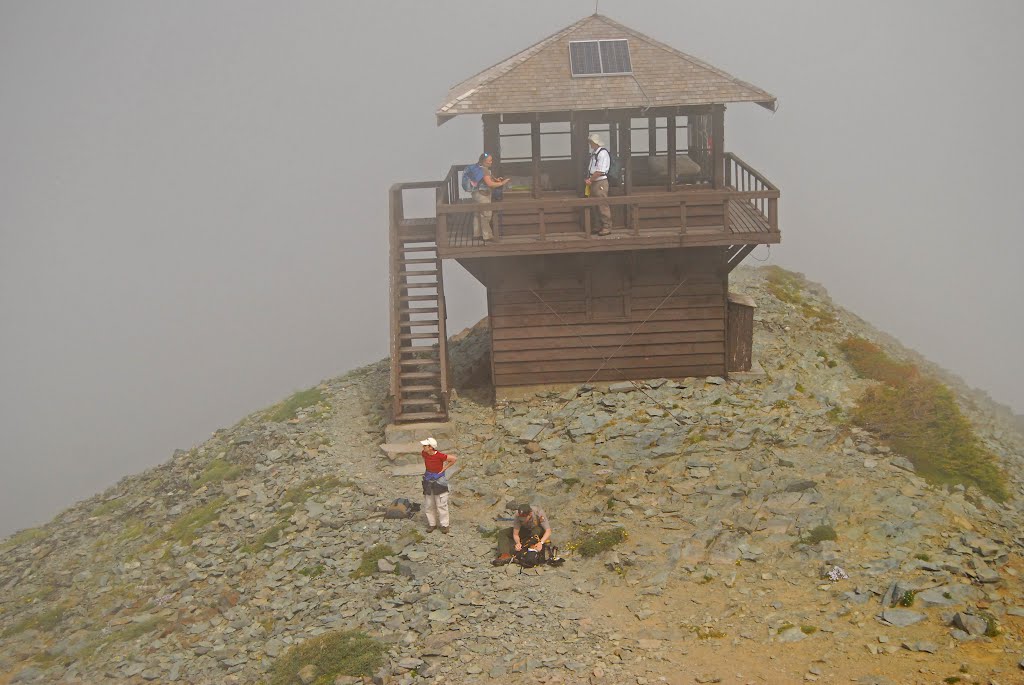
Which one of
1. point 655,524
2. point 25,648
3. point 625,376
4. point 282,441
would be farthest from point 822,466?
point 25,648

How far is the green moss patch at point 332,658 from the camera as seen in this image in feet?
53.8

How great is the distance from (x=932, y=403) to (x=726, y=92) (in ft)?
28.3

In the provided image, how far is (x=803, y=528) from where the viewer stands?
19266 millimetres

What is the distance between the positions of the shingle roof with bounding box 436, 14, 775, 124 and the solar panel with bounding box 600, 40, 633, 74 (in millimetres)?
173

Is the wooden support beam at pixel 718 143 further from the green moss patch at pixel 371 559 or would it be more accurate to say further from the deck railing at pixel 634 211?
the green moss patch at pixel 371 559

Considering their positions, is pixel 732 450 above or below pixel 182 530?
above

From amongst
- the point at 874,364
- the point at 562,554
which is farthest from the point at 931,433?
the point at 562,554

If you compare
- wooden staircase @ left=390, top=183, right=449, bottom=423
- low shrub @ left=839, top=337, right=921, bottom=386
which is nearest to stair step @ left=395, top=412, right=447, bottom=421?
wooden staircase @ left=390, top=183, right=449, bottom=423

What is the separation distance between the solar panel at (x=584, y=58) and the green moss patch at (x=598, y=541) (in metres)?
11.6

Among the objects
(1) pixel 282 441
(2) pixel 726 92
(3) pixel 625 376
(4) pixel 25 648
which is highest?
(2) pixel 726 92

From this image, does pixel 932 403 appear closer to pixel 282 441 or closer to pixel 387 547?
pixel 387 547

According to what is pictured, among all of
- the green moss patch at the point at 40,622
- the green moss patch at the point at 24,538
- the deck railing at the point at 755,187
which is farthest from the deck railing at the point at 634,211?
the green moss patch at the point at 24,538

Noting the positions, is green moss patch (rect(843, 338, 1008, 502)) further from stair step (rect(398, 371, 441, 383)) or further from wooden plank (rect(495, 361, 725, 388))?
stair step (rect(398, 371, 441, 383))

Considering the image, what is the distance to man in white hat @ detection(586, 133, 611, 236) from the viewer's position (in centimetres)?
2477
